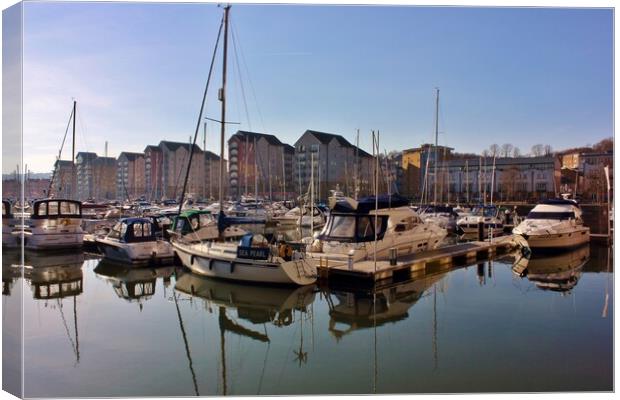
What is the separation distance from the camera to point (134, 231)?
725 inches

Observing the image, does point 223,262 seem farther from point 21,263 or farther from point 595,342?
point 595,342

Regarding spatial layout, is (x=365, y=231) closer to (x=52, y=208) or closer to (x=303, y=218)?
(x=52, y=208)

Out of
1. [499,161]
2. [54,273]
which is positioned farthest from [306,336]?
[499,161]

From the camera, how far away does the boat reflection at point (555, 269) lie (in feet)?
48.4

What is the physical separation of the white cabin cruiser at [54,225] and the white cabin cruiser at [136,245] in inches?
90.4

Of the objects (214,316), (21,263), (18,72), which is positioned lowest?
(214,316)

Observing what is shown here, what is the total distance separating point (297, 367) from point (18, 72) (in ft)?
18.1

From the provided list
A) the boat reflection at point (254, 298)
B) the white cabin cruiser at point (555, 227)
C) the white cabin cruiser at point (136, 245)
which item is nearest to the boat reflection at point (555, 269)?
the white cabin cruiser at point (555, 227)

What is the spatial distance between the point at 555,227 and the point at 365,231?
30.6 feet

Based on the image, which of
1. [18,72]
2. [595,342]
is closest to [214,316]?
[18,72]

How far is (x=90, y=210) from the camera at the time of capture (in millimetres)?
40031

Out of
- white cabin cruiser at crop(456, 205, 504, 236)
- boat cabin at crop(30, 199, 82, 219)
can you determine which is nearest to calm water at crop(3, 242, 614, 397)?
boat cabin at crop(30, 199, 82, 219)

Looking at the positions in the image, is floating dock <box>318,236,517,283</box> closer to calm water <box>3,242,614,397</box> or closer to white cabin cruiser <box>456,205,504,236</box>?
calm water <box>3,242,614,397</box>

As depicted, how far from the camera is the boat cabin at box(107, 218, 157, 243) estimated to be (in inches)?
712
